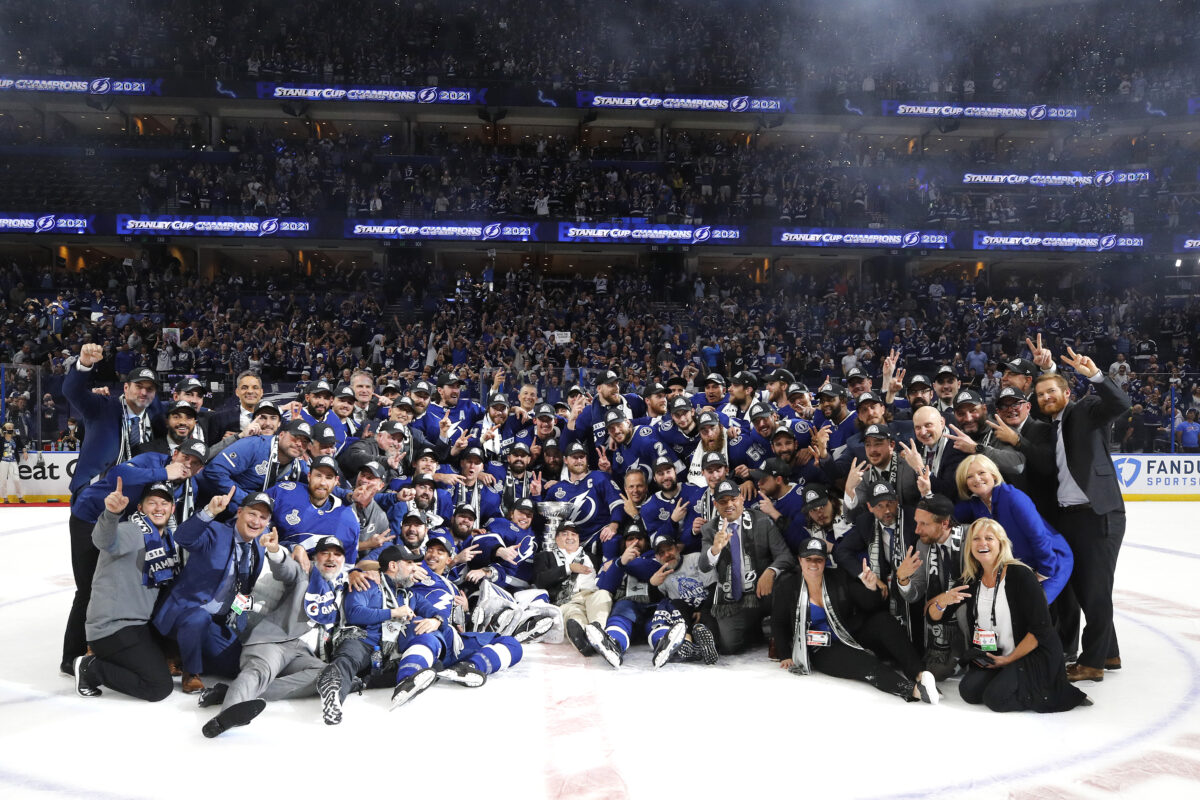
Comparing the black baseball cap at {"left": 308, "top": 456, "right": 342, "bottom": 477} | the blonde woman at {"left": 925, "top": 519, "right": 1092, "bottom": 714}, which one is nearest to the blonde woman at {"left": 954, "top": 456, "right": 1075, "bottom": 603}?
the blonde woman at {"left": 925, "top": 519, "right": 1092, "bottom": 714}

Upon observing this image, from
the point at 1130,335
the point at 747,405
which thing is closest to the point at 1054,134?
the point at 1130,335

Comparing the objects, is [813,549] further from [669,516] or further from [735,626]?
[669,516]

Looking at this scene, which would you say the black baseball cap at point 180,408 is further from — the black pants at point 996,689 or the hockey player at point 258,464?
the black pants at point 996,689

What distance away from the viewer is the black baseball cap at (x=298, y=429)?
6535 mm

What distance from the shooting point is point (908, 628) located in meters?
5.87

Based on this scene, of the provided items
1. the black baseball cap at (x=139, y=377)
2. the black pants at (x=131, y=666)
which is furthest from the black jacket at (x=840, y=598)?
the black baseball cap at (x=139, y=377)

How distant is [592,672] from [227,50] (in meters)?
36.4

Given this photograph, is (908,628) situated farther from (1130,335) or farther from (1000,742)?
(1130,335)

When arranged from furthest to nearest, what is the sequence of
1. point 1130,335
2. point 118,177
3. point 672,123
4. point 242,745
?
point 672,123
point 118,177
point 1130,335
point 242,745

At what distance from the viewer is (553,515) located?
7664mm

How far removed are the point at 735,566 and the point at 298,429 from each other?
3529 mm

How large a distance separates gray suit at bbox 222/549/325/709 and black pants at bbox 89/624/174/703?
1.67 ft

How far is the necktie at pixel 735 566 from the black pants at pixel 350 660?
259 centimetres

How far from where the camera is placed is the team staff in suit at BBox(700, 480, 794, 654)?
21.3 feet
